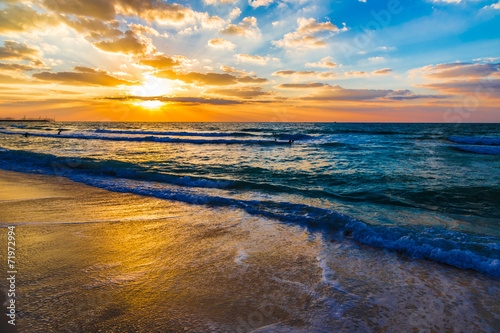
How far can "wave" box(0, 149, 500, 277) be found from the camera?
14.2 feet

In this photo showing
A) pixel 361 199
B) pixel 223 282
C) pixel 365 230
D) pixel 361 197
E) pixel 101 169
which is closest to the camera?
pixel 223 282

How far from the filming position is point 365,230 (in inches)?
212

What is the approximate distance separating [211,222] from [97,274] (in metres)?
2.73

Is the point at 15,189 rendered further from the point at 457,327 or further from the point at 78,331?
the point at 457,327

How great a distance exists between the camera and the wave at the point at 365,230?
14.2 feet

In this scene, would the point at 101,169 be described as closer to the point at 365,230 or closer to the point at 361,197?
the point at 361,197

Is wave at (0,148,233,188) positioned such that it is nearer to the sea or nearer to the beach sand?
the sea

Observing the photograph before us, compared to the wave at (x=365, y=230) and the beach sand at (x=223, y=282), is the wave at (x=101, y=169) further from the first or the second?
the beach sand at (x=223, y=282)

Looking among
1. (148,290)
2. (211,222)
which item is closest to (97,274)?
(148,290)

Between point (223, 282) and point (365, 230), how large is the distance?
11.3ft

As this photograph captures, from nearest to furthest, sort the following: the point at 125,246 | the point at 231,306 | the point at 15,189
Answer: the point at 231,306
the point at 125,246
the point at 15,189

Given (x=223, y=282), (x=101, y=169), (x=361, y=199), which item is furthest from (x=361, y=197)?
(x=101, y=169)

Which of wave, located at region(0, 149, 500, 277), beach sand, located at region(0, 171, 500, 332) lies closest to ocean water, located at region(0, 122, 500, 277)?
wave, located at region(0, 149, 500, 277)

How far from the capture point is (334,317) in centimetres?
283
